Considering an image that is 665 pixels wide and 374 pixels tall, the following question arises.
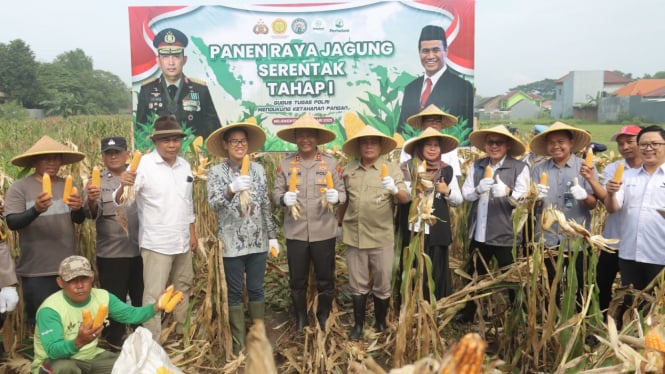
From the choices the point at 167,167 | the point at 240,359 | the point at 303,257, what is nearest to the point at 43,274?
the point at 167,167

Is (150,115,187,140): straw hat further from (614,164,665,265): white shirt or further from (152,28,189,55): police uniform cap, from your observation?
(152,28,189,55): police uniform cap

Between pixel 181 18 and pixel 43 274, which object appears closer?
pixel 43 274

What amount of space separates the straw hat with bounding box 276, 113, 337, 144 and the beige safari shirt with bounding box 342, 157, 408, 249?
39 centimetres

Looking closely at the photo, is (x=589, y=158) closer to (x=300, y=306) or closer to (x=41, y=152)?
(x=300, y=306)

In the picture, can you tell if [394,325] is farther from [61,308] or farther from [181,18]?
[181,18]

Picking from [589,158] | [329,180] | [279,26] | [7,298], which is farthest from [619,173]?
[279,26]

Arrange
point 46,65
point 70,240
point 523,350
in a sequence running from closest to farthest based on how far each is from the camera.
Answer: point 523,350
point 70,240
point 46,65

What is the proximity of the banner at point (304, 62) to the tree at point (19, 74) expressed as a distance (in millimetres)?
55859

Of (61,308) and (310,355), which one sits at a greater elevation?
(61,308)

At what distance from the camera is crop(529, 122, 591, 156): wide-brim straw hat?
131 inches

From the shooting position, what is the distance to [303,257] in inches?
137

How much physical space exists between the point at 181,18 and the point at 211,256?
4503mm

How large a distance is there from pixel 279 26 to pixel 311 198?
390 cm

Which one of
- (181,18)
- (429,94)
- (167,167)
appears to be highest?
(181,18)
